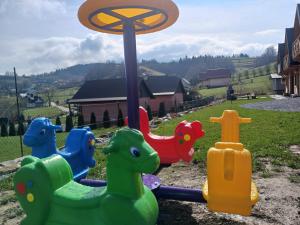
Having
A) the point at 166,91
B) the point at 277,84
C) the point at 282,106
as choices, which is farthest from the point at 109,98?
the point at 277,84

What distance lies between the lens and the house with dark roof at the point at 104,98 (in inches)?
953

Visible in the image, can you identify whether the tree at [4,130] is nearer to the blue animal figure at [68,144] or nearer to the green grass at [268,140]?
the green grass at [268,140]

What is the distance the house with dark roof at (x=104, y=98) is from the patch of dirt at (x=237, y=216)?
18.3 metres

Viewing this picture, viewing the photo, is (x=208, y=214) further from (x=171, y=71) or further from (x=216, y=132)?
(x=171, y=71)

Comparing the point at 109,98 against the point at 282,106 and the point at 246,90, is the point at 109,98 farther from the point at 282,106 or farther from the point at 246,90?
the point at 246,90

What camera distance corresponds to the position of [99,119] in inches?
959

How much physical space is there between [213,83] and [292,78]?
149ft

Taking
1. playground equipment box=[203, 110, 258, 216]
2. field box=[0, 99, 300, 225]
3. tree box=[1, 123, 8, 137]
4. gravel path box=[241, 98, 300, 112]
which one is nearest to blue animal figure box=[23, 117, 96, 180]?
field box=[0, 99, 300, 225]

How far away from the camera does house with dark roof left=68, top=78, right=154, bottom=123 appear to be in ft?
79.4

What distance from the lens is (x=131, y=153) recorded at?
2.61 m

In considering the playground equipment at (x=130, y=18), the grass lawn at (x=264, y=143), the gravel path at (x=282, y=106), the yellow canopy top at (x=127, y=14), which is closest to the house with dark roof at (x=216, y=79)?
the gravel path at (x=282, y=106)

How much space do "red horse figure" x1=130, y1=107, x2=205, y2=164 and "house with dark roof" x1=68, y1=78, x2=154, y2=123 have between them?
17968 mm

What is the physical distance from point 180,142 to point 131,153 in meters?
2.61

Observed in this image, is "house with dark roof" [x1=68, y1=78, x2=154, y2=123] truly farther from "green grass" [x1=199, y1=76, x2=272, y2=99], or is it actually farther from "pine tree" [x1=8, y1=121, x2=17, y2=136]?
"green grass" [x1=199, y1=76, x2=272, y2=99]
